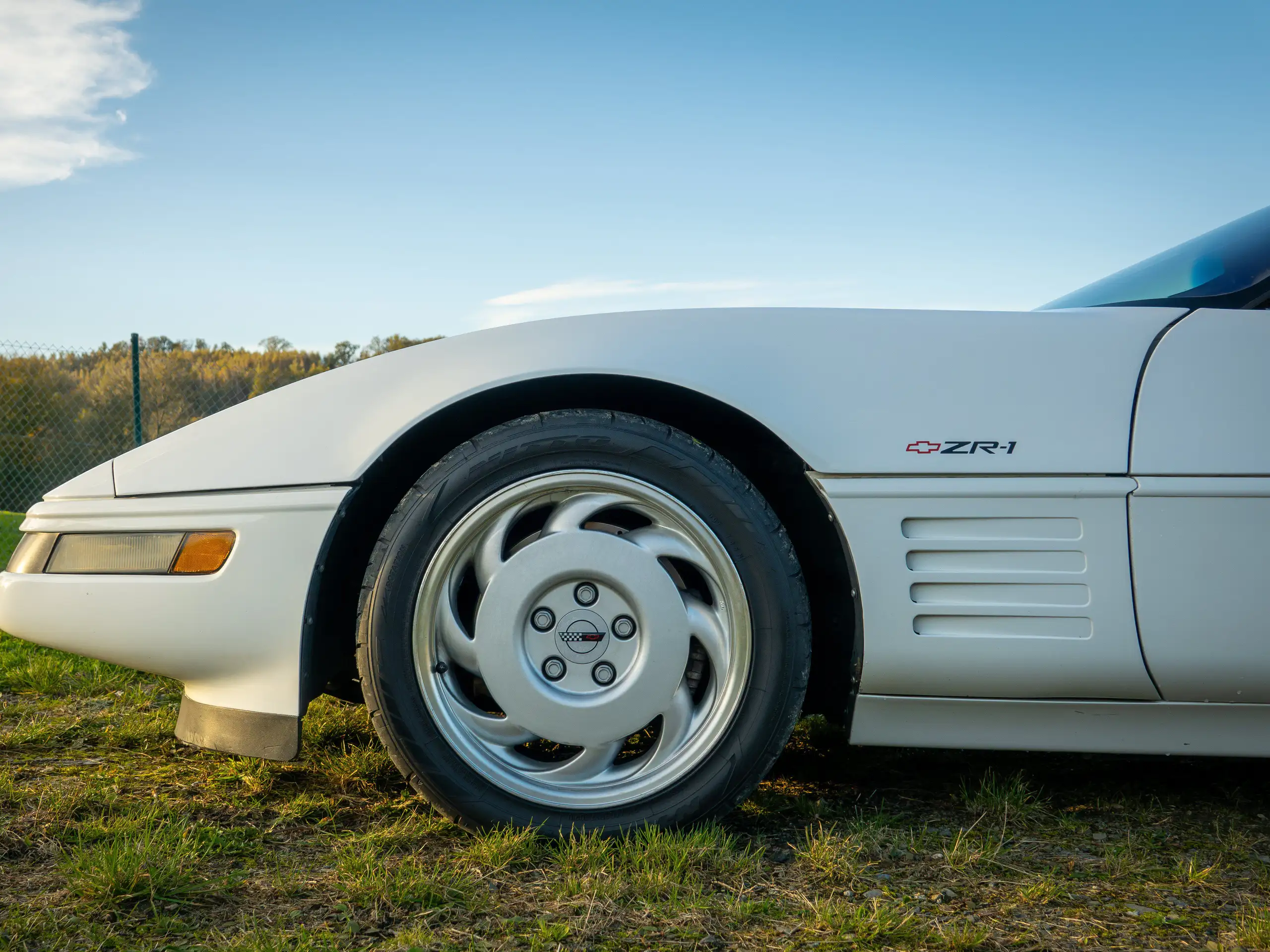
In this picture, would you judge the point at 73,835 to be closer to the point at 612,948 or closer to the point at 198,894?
the point at 198,894

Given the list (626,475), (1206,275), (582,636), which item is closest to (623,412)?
(626,475)

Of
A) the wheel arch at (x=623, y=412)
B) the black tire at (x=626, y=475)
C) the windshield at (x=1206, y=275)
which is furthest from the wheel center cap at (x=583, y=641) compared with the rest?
the windshield at (x=1206, y=275)

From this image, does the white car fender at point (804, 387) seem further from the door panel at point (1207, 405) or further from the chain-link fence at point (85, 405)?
the chain-link fence at point (85, 405)

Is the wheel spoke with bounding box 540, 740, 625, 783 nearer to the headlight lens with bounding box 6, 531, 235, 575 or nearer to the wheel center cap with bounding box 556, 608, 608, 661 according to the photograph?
→ the wheel center cap with bounding box 556, 608, 608, 661

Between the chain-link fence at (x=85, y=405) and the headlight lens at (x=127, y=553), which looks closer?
the headlight lens at (x=127, y=553)

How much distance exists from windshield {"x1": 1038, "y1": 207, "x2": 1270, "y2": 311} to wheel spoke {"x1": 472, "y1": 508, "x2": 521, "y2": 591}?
1.45m

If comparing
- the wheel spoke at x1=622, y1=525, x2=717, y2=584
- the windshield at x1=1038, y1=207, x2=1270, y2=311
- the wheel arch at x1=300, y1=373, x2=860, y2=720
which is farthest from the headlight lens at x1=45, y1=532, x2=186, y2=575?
the windshield at x1=1038, y1=207, x2=1270, y2=311

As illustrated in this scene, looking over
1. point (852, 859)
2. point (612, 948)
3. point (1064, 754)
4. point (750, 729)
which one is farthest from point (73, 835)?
point (1064, 754)

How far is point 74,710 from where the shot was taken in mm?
2652

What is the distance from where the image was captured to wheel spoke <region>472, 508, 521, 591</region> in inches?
66.4

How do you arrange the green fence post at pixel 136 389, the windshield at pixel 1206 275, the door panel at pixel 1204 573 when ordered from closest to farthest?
the door panel at pixel 1204 573, the windshield at pixel 1206 275, the green fence post at pixel 136 389

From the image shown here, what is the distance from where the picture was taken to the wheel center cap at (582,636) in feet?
5.43

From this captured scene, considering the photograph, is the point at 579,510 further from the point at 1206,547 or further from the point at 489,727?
the point at 1206,547

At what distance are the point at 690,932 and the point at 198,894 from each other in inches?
30.5
